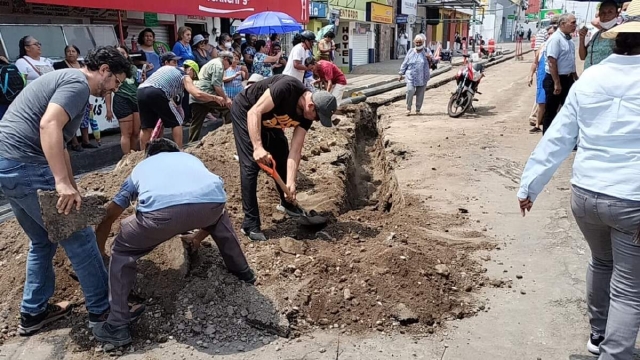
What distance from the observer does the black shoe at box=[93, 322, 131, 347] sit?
3154 millimetres

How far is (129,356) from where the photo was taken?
10.2 ft

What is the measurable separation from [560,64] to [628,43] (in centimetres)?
536

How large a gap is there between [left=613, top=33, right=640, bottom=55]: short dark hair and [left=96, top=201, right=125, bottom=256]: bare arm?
9.52 feet

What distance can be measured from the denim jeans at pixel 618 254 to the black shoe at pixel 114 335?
2584 millimetres

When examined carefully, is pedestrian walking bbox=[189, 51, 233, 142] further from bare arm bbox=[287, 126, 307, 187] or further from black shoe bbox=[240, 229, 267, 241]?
black shoe bbox=[240, 229, 267, 241]

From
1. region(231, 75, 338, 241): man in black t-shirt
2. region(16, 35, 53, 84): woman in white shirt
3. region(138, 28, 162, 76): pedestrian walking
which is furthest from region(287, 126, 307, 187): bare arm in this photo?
region(138, 28, 162, 76): pedestrian walking

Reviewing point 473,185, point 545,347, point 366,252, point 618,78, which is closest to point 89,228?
point 366,252

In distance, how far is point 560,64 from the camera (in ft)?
24.8

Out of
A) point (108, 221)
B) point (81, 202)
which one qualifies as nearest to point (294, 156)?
point (108, 221)

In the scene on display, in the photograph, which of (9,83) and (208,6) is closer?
(9,83)

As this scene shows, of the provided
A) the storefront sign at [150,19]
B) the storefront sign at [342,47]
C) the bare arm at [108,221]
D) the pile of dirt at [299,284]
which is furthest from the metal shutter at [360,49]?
the bare arm at [108,221]

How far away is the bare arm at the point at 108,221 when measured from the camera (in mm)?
3362

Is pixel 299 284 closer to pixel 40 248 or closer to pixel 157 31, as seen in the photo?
pixel 40 248

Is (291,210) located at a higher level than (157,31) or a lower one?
lower
